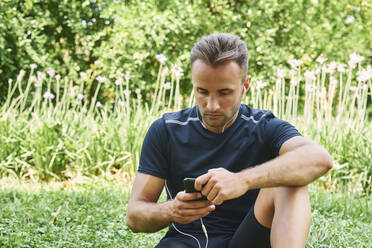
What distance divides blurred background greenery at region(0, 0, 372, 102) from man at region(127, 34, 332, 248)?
204 inches

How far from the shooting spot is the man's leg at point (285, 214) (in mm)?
2104

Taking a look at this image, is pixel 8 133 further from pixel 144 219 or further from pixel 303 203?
pixel 303 203

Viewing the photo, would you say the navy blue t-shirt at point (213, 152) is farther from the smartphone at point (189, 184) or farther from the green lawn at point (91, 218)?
the green lawn at point (91, 218)

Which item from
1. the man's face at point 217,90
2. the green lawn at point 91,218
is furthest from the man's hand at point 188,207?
the green lawn at point 91,218

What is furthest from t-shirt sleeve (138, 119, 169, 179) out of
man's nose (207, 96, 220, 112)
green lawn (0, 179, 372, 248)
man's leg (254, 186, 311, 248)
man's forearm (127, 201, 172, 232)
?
green lawn (0, 179, 372, 248)

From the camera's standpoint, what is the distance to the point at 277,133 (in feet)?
7.95

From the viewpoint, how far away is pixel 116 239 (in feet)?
10.5

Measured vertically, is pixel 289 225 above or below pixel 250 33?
below

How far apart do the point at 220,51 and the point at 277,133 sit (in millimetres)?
494

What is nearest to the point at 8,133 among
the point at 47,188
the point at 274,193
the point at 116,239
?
the point at 47,188

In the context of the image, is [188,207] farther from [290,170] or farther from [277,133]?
[277,133]

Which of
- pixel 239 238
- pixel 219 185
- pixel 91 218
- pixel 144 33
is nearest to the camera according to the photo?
pixel 219 185

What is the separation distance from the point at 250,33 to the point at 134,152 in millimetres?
3662

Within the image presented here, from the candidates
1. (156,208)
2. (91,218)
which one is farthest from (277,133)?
(91,218)
